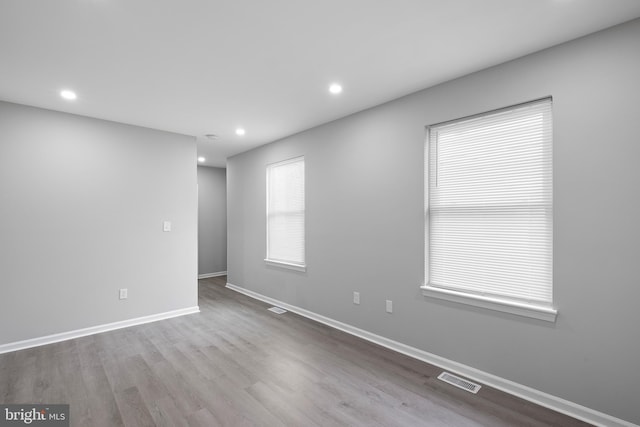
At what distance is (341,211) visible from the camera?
3.76 meters

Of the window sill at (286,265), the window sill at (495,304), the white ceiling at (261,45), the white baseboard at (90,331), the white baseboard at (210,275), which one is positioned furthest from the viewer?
the white baseboard at (210,275)

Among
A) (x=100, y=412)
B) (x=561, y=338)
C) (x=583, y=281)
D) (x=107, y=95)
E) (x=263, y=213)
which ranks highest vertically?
(x=107, y=95)

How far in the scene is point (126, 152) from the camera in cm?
398

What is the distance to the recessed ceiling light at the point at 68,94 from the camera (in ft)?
9.80

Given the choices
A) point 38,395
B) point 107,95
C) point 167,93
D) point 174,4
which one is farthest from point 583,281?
point 107,95

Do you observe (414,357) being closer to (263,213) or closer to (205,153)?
(263,213)

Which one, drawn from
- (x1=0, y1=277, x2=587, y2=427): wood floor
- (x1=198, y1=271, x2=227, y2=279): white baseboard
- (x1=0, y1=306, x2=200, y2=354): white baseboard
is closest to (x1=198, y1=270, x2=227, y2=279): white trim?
(x1=198, y1=271, x2=227, y2=279): white baseboard

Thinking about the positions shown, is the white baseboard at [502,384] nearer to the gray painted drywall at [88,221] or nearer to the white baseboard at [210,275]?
the gray painted drywall at [88,221]

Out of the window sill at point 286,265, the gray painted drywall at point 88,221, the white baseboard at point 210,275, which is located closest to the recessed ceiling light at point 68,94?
the gray painted drywall at point 88,221

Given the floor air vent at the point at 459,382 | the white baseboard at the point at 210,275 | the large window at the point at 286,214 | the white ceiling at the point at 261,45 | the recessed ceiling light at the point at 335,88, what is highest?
the white ceiling at the point at 261,45

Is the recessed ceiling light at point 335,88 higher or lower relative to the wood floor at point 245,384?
higher

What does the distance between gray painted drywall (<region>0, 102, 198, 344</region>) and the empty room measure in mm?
24

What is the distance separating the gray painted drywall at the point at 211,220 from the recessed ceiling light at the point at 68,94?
3.81 m

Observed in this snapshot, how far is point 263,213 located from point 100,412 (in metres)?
3.31
